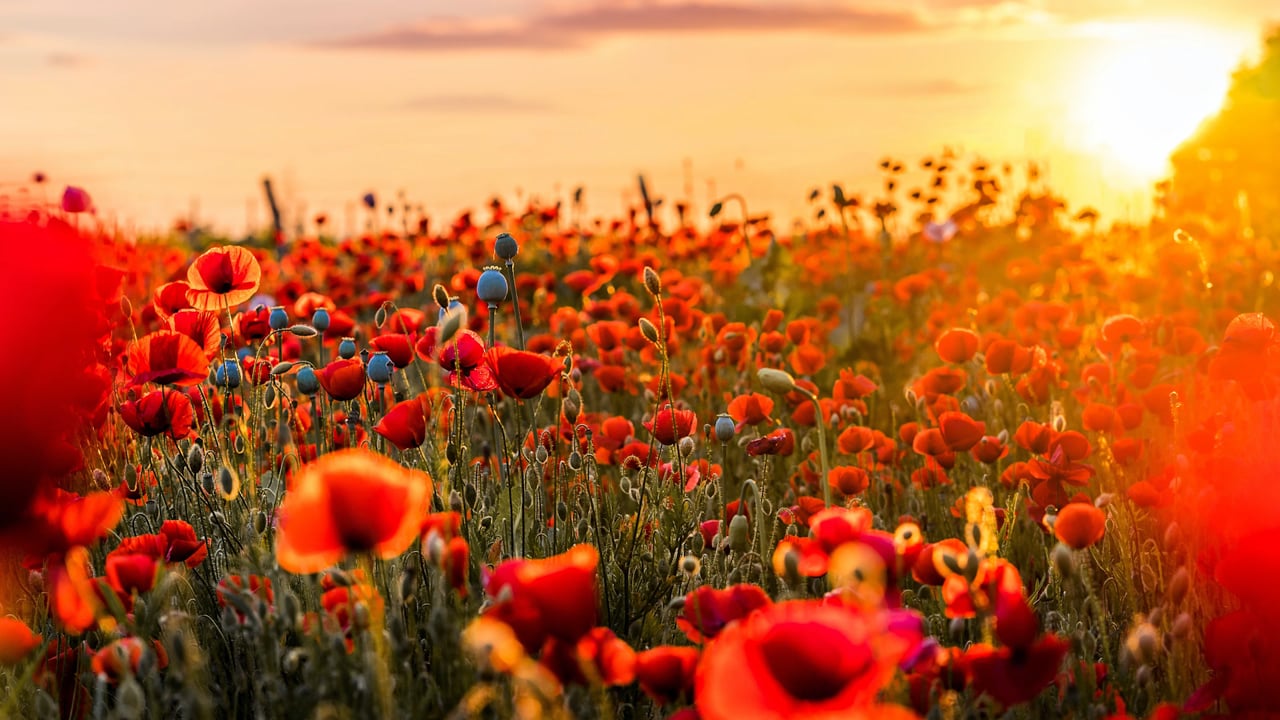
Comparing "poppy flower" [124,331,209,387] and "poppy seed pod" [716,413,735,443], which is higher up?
"poppy flower" [124,331,209,387]

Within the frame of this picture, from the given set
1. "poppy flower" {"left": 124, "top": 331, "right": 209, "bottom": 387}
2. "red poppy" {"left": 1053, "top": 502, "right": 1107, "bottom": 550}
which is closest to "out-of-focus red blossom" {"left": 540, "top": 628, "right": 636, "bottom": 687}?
"red poppy" {"left": 1053, "top": 502, "right": 1107, "bottom": 550}

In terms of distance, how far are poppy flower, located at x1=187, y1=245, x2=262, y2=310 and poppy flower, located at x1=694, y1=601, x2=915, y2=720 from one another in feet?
5.73

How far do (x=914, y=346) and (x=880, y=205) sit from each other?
2051 millimetres

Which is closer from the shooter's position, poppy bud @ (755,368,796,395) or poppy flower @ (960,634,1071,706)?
poppy flower @ (960,634,1071,706)

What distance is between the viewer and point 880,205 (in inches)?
302

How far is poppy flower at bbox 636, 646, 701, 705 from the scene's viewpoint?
5.23ft

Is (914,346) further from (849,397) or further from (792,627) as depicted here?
(792,627)

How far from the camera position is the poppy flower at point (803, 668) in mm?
1255

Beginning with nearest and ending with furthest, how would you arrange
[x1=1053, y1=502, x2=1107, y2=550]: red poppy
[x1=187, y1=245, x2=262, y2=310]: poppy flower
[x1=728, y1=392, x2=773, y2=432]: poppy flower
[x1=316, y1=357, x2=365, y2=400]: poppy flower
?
[x1=1053, y1=502, x2=1107, y2=550]: red poppy → [x1=316, y1=357, x2=365, y2=400]: poppy flower → [x1=187, y1=245, x2=262, y2=310]: poppy flower → [x1=728, y1=392, x2=773, y2=432]: poppy flower

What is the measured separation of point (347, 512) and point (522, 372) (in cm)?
68

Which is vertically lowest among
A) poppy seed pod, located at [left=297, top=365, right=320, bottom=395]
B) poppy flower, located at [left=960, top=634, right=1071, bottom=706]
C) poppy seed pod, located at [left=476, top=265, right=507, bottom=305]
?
poppy flower, located at [left=960, top=634, right=1071, bottom=706]

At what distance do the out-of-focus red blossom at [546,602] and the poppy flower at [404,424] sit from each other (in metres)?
0.68

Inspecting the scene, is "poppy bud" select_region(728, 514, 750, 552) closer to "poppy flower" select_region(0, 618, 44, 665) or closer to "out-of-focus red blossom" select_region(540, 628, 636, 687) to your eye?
"out-of-focus red blossom" select_region(540, 628, 636, 687)

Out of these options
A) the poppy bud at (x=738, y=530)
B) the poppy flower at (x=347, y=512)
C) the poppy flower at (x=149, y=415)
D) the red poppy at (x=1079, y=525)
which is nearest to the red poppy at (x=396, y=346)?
the poppy flower at (x=149, y=415)
